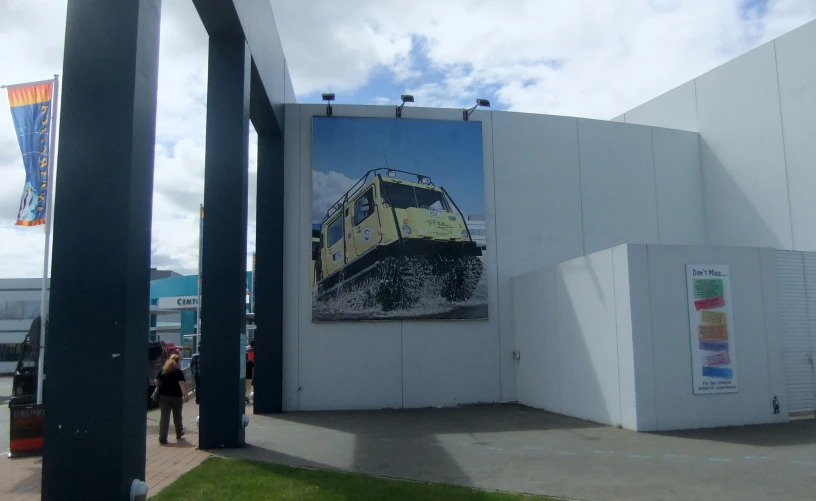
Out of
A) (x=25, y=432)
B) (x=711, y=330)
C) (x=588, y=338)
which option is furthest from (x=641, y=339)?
(x=25, y=432)

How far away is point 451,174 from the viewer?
1800 cm

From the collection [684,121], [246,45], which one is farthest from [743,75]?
[246,45]

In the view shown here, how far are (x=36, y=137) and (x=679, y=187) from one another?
1663 centimetres

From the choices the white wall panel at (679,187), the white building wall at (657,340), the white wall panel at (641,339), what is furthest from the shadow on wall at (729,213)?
the white wall panel at (641,339)

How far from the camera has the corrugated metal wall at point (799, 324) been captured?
13.6 m

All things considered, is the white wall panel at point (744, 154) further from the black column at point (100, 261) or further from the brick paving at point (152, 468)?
the black column at point (100, 261)

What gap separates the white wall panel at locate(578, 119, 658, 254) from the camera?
18.9m

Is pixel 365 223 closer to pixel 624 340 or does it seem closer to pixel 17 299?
pixel 624 340

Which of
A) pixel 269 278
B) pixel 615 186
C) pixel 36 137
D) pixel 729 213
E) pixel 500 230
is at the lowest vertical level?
pixel 269 278

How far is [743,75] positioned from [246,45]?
43.0 feet

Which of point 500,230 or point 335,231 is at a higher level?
point 500,230

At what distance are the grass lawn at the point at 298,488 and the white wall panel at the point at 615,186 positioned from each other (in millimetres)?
12150

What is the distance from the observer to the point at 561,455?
393 inches

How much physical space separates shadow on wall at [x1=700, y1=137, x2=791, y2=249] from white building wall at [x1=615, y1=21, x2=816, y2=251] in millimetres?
27
